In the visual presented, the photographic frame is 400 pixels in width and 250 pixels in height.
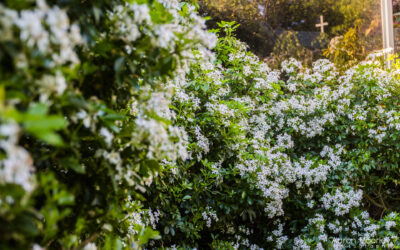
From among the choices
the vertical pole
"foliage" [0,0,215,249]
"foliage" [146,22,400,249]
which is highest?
the vertical pole

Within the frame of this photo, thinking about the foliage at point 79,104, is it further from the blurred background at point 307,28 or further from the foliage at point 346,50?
the foliage at point 346,50

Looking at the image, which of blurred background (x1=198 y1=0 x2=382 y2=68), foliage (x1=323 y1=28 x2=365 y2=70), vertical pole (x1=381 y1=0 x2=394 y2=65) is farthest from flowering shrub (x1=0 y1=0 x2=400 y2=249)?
vertical pole (x1=381 y1=0 x2=394 y2=65)

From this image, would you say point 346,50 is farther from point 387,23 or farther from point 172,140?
point 172,140

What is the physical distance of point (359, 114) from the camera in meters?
3.43

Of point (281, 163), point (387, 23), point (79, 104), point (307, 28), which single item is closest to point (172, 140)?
point (79, 104)

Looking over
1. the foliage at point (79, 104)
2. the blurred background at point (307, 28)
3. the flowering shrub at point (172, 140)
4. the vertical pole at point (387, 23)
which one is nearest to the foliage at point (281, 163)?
the flowering shrub at point (172, 140)

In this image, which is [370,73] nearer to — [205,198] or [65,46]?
[205,198]

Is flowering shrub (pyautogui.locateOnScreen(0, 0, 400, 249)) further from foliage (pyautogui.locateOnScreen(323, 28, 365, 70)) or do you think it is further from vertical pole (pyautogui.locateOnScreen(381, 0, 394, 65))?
vertical pole (pyautogui.locateOnScreen(381, 0, 394, 65))

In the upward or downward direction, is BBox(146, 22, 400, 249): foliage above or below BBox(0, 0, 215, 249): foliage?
below

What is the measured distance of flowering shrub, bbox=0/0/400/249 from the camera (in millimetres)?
817

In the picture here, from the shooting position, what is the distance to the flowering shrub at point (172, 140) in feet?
2.68

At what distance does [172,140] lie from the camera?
1216mm

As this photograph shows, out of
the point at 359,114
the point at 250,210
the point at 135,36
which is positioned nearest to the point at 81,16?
the point at 135,36

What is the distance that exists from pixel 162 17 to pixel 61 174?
861mm
